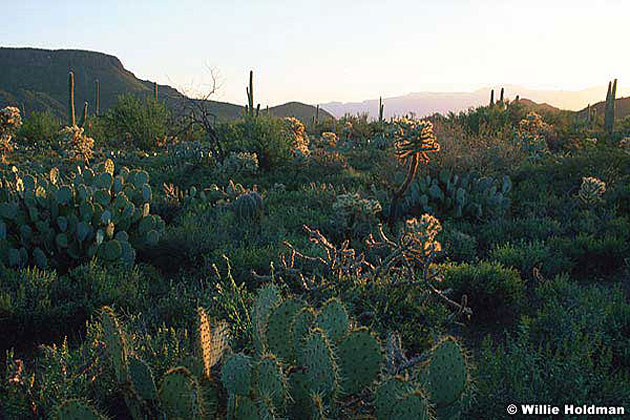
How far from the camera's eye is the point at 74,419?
215 centimetres

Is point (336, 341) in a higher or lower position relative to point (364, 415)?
higher

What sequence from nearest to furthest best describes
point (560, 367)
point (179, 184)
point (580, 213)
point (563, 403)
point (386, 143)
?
point (563, 403)
point (560, 367)
point (580, 213)
point (179, 184)
point (386, 143)

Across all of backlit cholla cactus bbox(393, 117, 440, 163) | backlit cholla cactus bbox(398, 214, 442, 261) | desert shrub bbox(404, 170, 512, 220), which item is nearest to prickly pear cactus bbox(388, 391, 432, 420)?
backlit cholla cactus bbox(398, 214, 442, 261)

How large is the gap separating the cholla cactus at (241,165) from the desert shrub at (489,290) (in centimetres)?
682

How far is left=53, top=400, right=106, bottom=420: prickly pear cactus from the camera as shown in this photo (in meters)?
2.13

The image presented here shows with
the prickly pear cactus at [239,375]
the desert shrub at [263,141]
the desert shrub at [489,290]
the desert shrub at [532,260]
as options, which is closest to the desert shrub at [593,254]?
the desert shrub at [532,260]

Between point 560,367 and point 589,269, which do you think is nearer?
point 560,367

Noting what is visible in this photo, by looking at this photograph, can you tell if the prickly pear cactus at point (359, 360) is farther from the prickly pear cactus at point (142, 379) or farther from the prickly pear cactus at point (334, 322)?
the prickly pear cactus at point (142, 379)

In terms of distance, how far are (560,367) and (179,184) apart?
845 cm

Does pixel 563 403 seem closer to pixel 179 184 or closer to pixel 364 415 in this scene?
pixel 364 415

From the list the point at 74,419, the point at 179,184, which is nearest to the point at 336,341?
the point at 74,419

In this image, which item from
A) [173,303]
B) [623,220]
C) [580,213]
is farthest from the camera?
[580,213]

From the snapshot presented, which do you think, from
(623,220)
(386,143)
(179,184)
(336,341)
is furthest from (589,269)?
(386,143)

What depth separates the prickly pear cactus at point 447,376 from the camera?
8.01 ft
